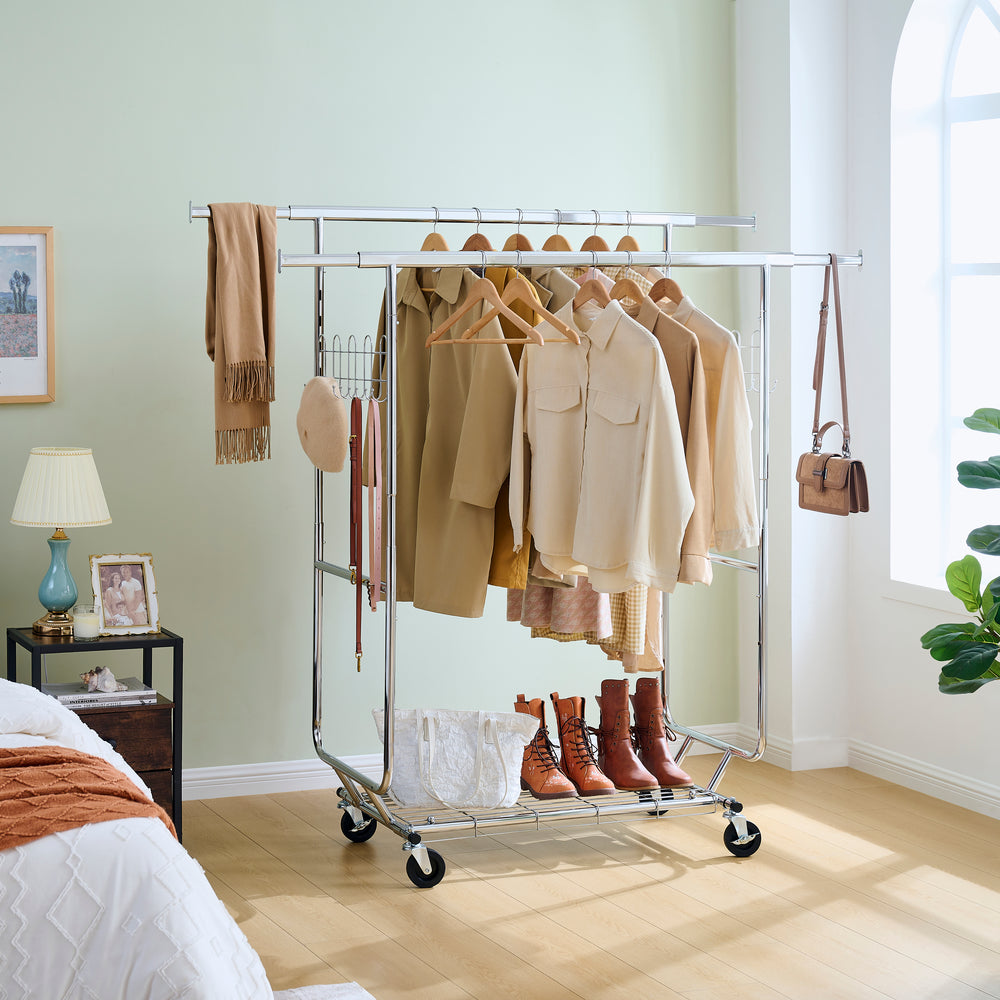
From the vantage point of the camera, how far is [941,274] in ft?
13.4

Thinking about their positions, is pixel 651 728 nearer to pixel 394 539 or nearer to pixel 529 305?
pixel 394 539

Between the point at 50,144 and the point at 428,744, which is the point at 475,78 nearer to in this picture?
the point at 50,144

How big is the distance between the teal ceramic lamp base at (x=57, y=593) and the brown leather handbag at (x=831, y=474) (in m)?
1.96

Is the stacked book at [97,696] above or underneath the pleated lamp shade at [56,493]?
underneath

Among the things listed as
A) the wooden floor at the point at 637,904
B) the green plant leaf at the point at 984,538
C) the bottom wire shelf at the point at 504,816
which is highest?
the green plant leaf at the point at 984,538

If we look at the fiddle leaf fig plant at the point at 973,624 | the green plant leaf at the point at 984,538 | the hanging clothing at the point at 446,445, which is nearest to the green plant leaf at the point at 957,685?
the fiddle leaf fig plant at the point at 973,624

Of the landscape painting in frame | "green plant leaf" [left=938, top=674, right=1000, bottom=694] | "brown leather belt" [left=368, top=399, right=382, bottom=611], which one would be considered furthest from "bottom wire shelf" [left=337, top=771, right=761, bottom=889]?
the landscape painting in frame

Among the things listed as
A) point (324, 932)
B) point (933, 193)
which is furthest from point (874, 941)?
point (933, 193)

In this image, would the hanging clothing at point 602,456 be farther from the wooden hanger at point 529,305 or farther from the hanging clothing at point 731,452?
the hanging clothing at point 731,452

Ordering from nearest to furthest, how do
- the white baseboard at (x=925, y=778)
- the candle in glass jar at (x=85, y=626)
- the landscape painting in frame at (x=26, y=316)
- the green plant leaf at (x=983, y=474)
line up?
1. the green plant leaf at (x=983, y=474)
2. the candle in glass jar at (x=85, y=626)
3. the landscape painting in frame at (x=26, y=316)
4. the white baseboard at (x=925, y=778)

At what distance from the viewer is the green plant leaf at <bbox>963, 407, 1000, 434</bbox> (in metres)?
2.88

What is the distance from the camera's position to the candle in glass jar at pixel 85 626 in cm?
329

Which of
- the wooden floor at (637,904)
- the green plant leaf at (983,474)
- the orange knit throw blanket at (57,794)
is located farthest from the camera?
the green plant leaf at (983,474)

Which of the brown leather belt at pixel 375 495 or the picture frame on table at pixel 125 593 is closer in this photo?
the brown leather belt at pixel 375 495
